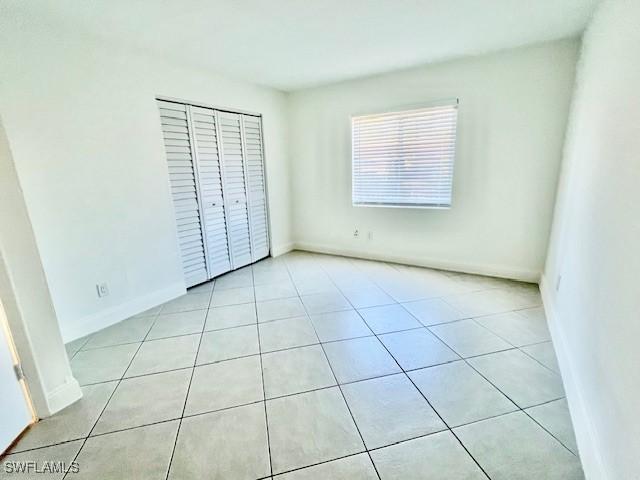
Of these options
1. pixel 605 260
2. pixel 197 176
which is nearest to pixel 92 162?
pixel 197 176

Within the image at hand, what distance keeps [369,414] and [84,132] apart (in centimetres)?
277

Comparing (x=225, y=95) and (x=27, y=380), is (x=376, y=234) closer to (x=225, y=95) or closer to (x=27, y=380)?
(x=225, y=95)

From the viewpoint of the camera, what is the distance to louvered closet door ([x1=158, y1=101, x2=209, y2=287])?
281cm

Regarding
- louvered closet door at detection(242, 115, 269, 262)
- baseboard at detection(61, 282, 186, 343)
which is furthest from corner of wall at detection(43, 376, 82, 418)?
louvered closet door at detection(242, 115, 269, 262)

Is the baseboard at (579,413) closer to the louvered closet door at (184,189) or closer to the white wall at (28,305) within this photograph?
the white wall at (28,305)

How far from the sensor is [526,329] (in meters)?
2.22

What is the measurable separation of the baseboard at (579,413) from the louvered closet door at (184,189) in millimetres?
3179

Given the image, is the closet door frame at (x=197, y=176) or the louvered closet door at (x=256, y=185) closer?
the closet door frame at (x=197, y=176)

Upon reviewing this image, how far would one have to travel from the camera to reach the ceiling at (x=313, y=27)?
1.87 metres

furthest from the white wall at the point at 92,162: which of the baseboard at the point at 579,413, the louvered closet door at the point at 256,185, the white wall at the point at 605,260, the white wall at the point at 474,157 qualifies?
the baseboard at the point at 579,413

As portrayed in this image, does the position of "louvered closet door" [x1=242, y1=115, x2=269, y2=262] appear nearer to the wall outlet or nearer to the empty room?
the empty room

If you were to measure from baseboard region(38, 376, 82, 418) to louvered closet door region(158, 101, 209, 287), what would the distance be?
1.49 m

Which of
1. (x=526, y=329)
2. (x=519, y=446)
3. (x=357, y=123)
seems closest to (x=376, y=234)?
(x=357, y=123)

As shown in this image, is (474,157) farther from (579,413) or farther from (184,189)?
(184,189)
